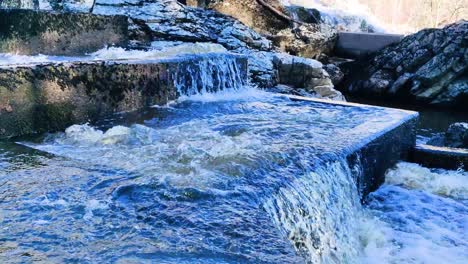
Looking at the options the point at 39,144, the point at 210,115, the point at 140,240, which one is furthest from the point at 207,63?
the point at 140,240

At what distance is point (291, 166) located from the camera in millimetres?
3135

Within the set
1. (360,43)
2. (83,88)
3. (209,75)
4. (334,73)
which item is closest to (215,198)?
(83,88)

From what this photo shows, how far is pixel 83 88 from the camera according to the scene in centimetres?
446

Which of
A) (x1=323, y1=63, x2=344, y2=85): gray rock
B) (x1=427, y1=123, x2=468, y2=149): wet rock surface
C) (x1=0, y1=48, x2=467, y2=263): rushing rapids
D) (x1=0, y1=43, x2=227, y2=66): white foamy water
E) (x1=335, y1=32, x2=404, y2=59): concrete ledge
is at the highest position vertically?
(x1=335, y1=32, x2=404, y2=59): concrete ledge

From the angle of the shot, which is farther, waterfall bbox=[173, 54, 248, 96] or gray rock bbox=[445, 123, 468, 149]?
gray rock bbox=[445, 123, 468, 149]

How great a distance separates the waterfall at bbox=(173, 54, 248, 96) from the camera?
19.0 ft

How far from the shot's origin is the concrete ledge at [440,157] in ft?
16.6

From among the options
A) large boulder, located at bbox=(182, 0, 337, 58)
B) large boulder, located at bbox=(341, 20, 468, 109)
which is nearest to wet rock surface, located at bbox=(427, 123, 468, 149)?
large boulder, located at bbox=(182, 0, 337, 58)

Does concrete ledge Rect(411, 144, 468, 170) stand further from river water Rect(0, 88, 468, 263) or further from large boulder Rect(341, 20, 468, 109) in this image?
large boulder Rect(341, 20, 468, 109)

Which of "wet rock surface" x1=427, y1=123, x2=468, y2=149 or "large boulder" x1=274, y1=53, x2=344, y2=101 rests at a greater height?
"large boulder" x1=274, y1=53, x2=344, y2=101

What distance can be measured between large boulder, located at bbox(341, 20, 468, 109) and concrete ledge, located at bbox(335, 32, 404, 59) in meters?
0.45

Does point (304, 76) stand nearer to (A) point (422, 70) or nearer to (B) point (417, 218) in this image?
(B) point (417, 218)

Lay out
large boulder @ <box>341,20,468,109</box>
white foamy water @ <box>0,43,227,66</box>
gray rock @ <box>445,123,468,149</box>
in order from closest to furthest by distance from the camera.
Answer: white foamy water @ <box>0,43,227,66</box>
gray rock @ <box>445,123,468,149</box>
large boulder @ <box>341,20,468,109</box>

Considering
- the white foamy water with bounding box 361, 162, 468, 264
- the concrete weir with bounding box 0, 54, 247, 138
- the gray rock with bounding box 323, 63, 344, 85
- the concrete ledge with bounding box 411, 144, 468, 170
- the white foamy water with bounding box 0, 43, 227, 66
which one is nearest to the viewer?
the white foamy water with bounding box 361, 162, 468, 264
